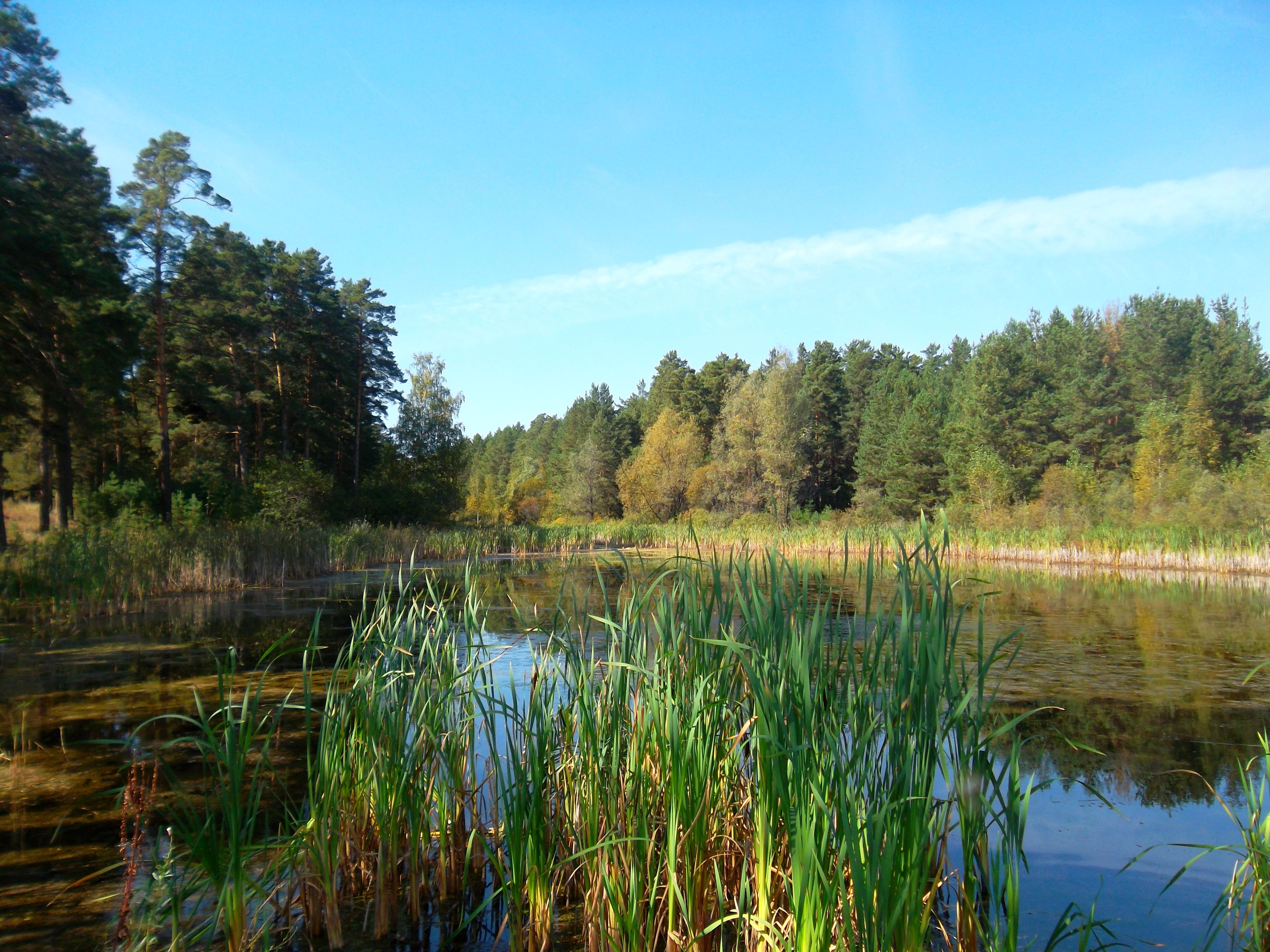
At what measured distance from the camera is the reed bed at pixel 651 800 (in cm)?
218

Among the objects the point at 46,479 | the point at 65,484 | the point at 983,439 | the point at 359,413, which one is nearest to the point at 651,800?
the point at 65,484

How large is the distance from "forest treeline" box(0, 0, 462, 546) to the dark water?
15.5 ft

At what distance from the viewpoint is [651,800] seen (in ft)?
8.96

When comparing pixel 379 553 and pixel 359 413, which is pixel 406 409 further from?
pixel 379 553

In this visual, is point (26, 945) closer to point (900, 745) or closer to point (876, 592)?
point (900, 745)

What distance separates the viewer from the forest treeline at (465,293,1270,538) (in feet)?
96.9

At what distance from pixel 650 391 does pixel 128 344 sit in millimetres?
48620

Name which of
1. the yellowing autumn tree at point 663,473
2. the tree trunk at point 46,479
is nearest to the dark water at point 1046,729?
the tree trunk at point 46,479

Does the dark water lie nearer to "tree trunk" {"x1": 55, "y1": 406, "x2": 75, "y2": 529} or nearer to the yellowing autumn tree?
"tree trunk" {"x1": 55, "y1": 406, "x2": 75, "y2": 529}

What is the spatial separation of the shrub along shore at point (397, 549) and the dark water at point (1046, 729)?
56 centimetres

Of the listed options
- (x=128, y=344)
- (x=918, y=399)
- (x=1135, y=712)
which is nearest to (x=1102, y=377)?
(x=918, y=399)

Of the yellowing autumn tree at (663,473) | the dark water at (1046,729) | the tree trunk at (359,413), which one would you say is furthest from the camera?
the yellowing autumn tree at (663,473)

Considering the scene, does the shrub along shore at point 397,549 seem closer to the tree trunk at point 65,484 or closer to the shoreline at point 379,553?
the shoreline at point 379,553

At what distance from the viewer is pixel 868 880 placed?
1936 millimetres
